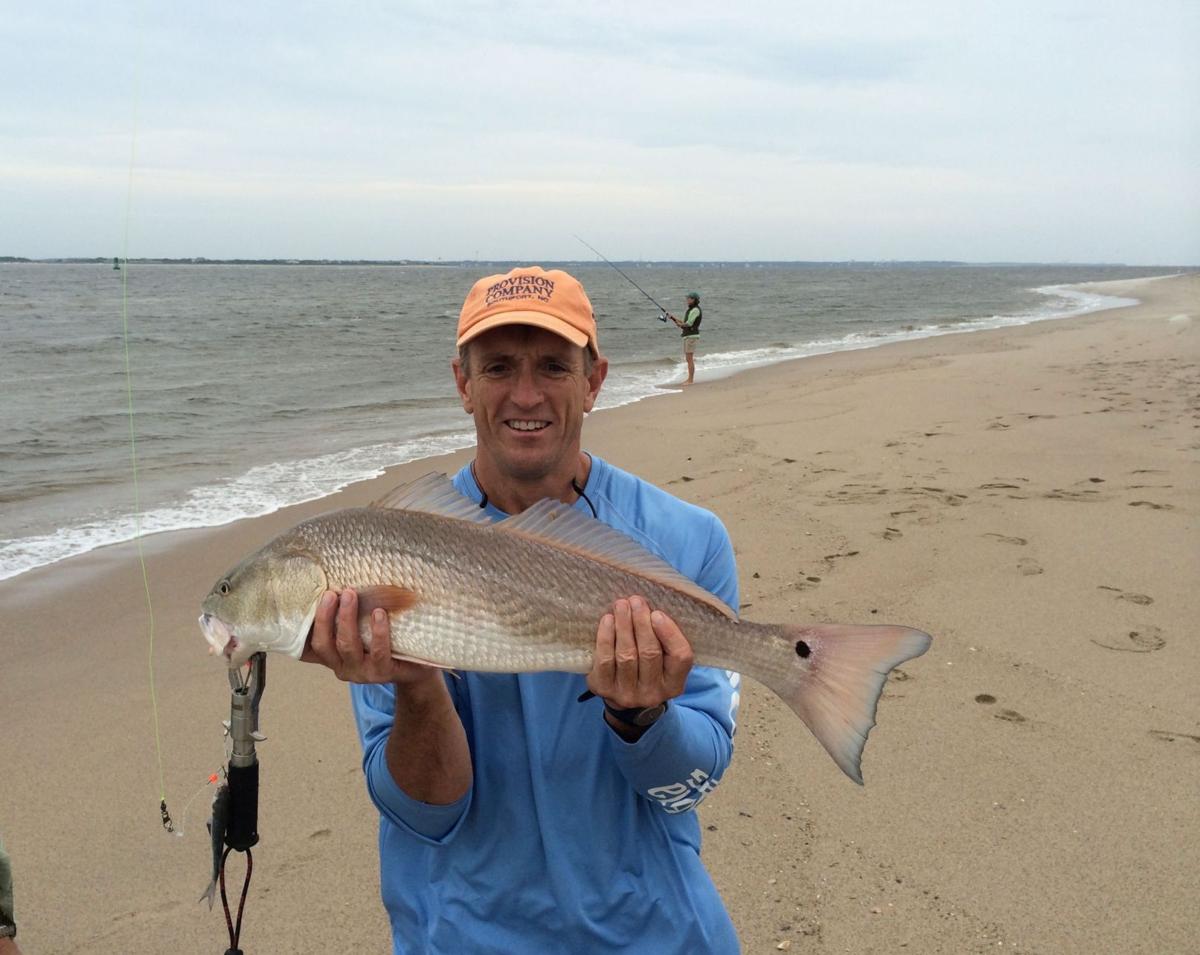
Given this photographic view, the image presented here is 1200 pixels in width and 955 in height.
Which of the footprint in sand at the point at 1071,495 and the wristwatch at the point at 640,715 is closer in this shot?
the wristwatch at the point at 640,715

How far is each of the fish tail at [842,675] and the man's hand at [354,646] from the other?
0.91 meters

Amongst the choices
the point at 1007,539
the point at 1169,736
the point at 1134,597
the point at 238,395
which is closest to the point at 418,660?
the point at 1169,736

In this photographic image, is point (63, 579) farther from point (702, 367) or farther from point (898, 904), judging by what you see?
point (702, 367)

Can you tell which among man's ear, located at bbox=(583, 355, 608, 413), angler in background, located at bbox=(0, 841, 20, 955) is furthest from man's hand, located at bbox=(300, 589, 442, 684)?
angler in background, located at bbox=(0, 841, 20, 955)

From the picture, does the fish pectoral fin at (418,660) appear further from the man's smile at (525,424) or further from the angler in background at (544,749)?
the man's smile at (525,424)

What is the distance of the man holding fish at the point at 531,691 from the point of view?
2.20 meters

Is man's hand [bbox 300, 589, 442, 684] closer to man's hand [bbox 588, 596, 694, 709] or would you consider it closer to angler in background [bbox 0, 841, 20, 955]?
man's hand [bbox 588, 596, 694, 709]

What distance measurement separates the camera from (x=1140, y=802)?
12.5 feet

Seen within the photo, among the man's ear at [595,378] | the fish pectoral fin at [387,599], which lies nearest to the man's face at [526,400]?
the man's ear at [595,378]

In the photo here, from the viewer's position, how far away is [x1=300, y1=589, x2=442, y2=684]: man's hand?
7.19ft

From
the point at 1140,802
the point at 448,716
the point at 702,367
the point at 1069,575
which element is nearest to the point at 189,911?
the point at 448,716

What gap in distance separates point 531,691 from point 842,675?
2.62 feet

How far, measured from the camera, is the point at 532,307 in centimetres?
251

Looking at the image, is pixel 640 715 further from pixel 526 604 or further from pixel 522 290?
pixel 522 290
